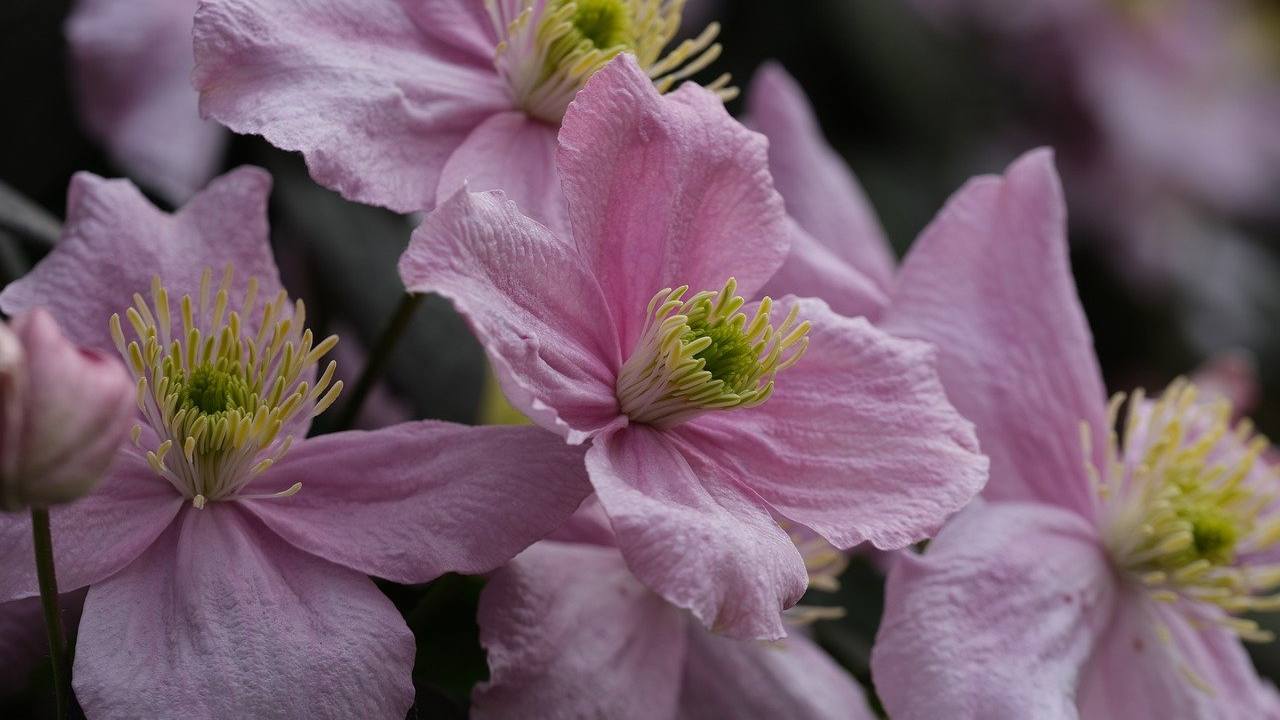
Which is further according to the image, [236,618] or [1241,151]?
[1241,151]

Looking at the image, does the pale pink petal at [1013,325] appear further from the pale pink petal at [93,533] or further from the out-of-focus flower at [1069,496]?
the pale pink petal at [93,533]

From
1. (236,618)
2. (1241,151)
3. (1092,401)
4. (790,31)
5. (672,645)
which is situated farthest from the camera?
(1241,151)

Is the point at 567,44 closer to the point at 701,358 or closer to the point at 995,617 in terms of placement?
the point at 701,358

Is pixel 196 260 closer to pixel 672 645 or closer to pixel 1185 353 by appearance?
pixel 672 645

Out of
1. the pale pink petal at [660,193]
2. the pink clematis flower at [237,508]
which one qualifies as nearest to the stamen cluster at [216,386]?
the pink clematis flower at [237,508]

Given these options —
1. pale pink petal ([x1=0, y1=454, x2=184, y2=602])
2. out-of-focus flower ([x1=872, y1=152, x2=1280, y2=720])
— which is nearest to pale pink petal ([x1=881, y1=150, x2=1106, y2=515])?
out-of-focus flower ([x1=872, y1=152, x2=1280, y2=720])

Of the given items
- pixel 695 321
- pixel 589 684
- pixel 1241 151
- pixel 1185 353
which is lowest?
pixel 1185 353

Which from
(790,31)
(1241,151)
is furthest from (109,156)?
(1241,151)
